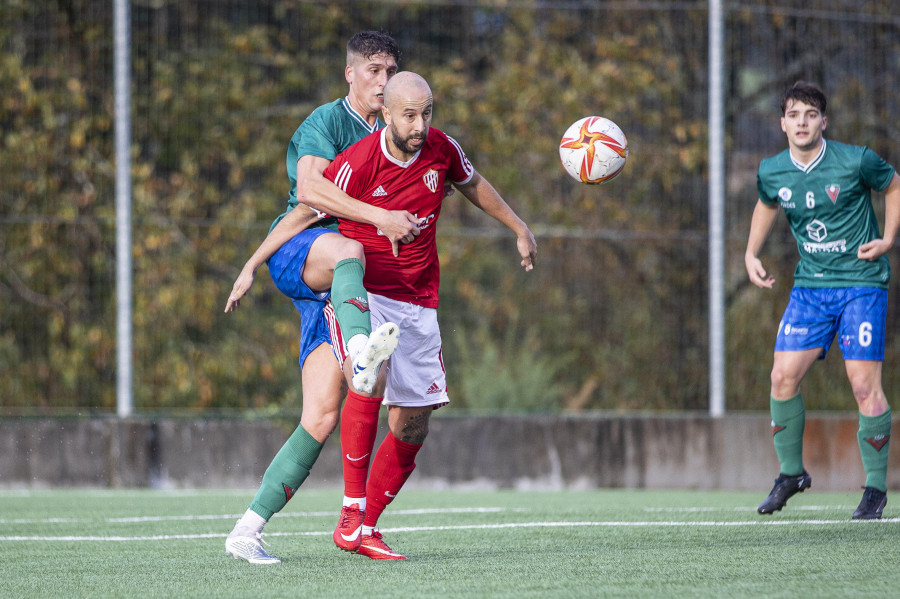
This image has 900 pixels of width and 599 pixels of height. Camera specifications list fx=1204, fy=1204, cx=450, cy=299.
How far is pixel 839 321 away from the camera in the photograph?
620 centimetres

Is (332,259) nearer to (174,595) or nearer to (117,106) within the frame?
(174,595)

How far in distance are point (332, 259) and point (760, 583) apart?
77.7 inches

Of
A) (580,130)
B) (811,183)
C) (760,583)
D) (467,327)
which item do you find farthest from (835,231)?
(467,327)

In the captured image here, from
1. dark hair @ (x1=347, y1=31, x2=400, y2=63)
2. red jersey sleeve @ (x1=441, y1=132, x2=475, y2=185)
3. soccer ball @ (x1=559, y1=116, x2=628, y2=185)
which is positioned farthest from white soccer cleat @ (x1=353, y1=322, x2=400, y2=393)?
soccer ball @ (x1=559, y1=116, x2=628, y2=185)

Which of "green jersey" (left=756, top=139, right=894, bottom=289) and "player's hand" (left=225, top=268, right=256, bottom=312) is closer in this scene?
"player's hand" (left=225, top=268, right=256, bottom=312)

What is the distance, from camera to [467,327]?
10.7m

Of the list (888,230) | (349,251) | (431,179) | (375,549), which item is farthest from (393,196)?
(888,230)

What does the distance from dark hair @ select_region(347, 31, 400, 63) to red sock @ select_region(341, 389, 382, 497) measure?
145 centimetres

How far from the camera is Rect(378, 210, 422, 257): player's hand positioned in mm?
4605

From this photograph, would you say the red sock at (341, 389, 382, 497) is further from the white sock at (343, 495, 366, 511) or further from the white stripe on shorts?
the white stripe on shorts

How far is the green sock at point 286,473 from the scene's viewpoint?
4648 mm

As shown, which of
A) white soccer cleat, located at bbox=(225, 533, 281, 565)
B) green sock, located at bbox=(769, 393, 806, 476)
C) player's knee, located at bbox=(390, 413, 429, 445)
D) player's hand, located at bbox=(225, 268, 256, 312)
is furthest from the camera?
green sock, located at bbox=(769, 393, 806, 476)

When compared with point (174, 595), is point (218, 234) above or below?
above

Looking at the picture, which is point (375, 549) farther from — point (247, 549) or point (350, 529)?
point (247, 549)
